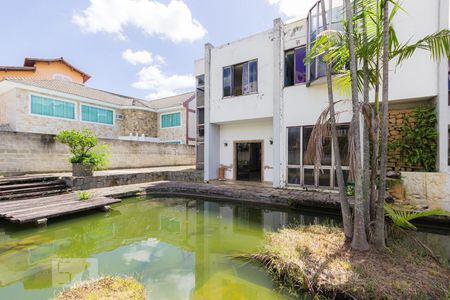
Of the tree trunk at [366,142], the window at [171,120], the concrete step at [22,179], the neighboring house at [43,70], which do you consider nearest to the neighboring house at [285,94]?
the tree trunk at [366,142]

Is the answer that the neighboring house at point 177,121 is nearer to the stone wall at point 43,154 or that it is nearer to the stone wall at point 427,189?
the stone wall at point 43,154

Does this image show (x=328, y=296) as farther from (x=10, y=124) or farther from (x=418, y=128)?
(x=10, y=124)

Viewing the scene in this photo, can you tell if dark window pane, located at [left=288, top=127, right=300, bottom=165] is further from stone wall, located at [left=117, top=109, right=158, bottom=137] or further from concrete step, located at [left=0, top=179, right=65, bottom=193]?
stone wall, located at [left=117, top=109, right=158, bottom=137]

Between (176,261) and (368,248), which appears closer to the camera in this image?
(368,248)

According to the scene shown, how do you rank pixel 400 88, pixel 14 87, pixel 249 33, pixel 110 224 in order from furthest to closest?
pixel 14 87 → pixel 249 33 → pixel 400 88 → pixel 110 224

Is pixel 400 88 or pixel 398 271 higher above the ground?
pixel 400 88

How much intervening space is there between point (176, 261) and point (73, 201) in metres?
4.64

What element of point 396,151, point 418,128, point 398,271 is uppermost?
point 418,128

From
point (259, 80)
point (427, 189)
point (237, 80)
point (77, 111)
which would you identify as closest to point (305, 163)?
point (427, 189)

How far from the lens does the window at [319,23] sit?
22.3 ft

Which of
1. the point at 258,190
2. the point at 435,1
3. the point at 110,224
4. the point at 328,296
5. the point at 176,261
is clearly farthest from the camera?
the point at 258,190

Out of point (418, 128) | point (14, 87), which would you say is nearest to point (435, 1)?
point (418, 128)

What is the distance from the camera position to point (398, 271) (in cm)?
284

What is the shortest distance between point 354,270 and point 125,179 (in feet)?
30.9
